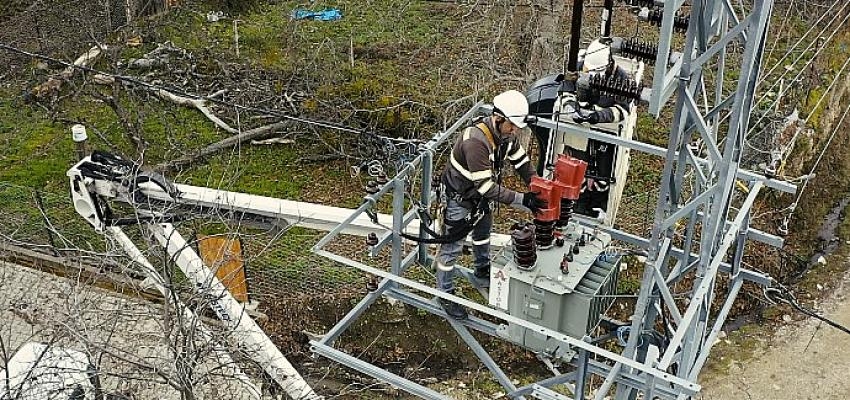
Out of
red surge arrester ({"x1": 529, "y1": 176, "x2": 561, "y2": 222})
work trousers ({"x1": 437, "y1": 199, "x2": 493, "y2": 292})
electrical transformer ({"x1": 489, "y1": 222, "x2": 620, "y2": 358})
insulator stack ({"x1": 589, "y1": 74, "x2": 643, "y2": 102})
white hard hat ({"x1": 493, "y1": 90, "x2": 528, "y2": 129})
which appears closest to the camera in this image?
insulator stack ({"x1": 589, "y1": 74, "x2": 643, "y2": 102})

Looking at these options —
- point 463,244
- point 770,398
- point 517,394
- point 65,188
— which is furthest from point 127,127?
point 770,398

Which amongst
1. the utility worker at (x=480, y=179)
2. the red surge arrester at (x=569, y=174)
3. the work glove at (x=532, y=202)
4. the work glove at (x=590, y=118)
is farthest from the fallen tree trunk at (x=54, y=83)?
the red surge arrester at (x=569, y=174)

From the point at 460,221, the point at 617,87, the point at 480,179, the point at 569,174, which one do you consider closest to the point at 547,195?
the point at 569,174

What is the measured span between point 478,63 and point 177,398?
8.62 metres

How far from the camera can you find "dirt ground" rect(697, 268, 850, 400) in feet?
44.2

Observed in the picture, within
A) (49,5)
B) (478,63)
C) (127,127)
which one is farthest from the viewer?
(49,5)

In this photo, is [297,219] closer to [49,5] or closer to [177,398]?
[177,398]

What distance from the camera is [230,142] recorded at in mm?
17359

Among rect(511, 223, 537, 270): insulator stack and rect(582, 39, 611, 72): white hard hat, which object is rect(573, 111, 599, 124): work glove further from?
rect(511, 223, 537, 270): insulator stack

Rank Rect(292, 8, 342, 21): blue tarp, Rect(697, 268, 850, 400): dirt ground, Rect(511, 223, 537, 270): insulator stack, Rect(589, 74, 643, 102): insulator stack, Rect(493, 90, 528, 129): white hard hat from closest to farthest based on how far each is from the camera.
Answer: Rect(589, 74, 643, 102): insulator stack, Rect(511, 223, 537, 270): insulator stack, Rect(493, 90, 528, 129): white hard hat, Rect(697, 268, 850, 400): dirt ground, Rect(292, 8, 342, 21): blue tarp

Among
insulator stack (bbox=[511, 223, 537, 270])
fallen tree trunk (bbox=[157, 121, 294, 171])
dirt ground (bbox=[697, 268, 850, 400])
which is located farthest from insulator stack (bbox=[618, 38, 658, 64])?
fallen tree trunk (bbox=[157, 121, 294, 171])

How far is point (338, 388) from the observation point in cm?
1379

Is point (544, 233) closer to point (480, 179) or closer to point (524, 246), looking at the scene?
point (524, 246)

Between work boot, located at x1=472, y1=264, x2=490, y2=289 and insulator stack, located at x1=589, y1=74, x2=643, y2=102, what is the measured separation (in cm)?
259
